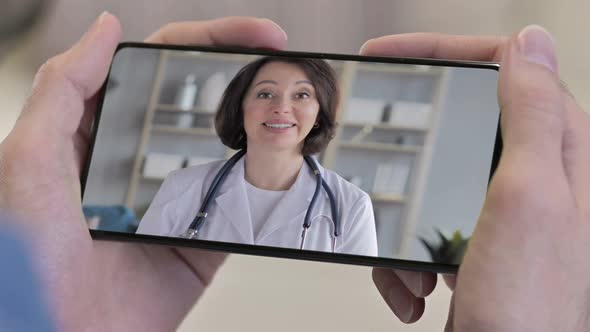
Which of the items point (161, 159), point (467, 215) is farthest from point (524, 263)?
point (161, 159)

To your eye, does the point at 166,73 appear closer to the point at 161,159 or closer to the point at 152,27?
the point at 161,159

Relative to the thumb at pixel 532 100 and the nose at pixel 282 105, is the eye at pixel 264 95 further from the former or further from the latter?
the thumb at pixel 532 100

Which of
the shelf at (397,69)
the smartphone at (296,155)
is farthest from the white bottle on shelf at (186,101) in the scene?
the shelf at (397,69)

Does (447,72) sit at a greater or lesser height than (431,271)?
greater

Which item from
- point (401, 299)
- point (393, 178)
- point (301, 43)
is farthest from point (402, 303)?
point (301, 43)

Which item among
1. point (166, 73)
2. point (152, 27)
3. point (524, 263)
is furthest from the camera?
point (152, 27)

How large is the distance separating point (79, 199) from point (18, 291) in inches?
2.6

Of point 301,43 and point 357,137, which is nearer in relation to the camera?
point 357,137

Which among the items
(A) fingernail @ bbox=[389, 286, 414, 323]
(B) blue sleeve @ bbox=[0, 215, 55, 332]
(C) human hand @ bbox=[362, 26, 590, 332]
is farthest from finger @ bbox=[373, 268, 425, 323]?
(B) blue sleeve @ bbox=[0, 215, 55, 332]

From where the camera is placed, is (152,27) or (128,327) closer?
(128,327)

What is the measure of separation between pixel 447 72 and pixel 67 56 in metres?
0.24

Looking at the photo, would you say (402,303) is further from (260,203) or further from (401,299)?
(260,203)

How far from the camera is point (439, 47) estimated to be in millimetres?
421

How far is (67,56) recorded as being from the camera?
1.27 feet
